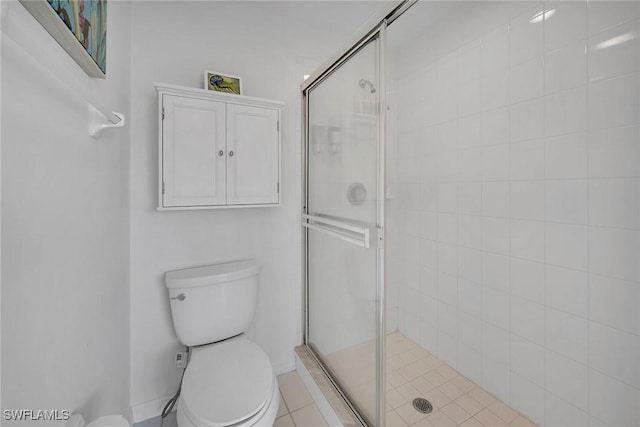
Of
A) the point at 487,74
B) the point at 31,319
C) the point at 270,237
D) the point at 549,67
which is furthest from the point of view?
the point at 270,237

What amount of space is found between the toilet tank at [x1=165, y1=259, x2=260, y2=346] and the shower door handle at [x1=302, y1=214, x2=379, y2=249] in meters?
0.44

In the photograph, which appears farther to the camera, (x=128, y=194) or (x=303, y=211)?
(x=303, y=211)

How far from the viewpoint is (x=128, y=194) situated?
1.36 m

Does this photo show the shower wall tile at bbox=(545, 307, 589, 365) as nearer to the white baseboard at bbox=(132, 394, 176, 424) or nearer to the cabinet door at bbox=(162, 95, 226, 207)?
the cabinet door at bbox=(162, 95, 226, 207)

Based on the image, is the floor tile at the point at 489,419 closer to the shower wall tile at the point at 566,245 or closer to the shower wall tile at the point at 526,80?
the shower wall tile at the point at 566,245

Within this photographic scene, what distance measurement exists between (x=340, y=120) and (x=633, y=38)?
1.16 meters

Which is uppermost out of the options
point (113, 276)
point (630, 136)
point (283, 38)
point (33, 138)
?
point (283, 38)

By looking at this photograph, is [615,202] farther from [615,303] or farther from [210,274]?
[210,274]

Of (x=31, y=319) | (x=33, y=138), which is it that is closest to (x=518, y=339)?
(x=31, y=319)

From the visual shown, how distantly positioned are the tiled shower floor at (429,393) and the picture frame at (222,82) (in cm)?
149

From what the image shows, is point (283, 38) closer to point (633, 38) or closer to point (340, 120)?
point (340, 120)

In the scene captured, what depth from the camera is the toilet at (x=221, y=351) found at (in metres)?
0.98

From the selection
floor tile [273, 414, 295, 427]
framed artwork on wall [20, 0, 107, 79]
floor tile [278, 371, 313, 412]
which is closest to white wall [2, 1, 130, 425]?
framed artwork on wall [20, 0, 107, 79]

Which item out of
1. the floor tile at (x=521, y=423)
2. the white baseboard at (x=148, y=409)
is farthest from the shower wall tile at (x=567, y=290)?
the white baseboard at (x=148, y=409)
